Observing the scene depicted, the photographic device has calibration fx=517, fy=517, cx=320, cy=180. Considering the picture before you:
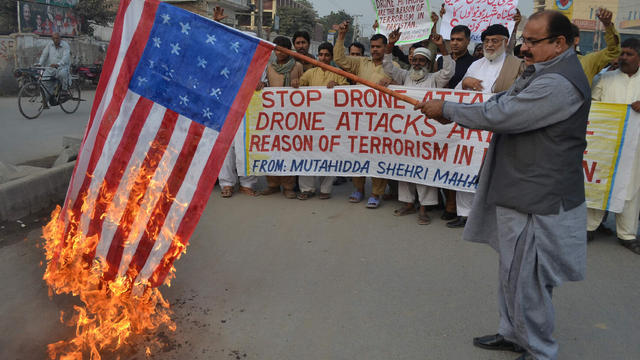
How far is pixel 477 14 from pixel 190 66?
5517mm

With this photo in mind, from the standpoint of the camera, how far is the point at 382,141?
604cm

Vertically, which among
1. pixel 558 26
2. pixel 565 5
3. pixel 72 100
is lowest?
pixel 72 100

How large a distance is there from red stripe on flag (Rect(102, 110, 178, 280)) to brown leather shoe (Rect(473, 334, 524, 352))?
7.18ft

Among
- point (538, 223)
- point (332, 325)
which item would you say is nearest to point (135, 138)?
point (332, 325)

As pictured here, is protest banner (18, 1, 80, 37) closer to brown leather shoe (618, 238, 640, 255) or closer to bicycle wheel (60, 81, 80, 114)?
bicycle wheel (60, 81, 80, 114)

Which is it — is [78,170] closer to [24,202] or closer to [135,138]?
[135,138]

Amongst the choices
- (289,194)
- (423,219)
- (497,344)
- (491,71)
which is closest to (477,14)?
(491,71)

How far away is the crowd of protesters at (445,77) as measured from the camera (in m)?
5.02

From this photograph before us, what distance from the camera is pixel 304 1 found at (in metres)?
94.9

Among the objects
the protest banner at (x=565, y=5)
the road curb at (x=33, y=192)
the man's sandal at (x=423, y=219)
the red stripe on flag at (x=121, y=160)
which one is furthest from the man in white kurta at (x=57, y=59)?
the protest banner at (x=565, y=5)

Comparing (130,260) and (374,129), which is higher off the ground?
(374,129)

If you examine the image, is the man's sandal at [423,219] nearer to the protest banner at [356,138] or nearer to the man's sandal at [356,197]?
the protest banner at [356,138]

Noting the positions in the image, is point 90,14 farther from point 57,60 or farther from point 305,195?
point 305,195

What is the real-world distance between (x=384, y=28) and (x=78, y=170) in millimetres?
6316
